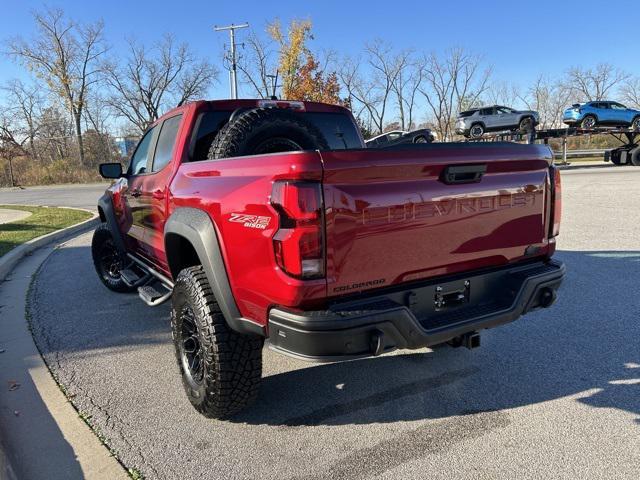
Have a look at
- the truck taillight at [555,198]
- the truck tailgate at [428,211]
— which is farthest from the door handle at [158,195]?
the truck taillight at [555,198]

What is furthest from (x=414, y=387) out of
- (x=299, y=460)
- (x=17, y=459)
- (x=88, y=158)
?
(x=88, y=158)

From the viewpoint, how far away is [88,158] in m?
46.1

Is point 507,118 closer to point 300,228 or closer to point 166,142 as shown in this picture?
point 166,142

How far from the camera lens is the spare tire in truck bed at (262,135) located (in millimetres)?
3078

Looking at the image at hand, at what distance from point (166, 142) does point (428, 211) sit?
251 centimetres

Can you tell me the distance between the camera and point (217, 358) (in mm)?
A: 2596

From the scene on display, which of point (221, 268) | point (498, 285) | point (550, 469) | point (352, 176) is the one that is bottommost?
point (550, 469)

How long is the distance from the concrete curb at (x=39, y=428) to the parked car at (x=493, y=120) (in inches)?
961

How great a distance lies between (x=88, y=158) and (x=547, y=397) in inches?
1987

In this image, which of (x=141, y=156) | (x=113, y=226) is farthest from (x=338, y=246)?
(x=113, y=226)

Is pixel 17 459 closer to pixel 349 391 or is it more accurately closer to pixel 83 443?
pixel 83 443

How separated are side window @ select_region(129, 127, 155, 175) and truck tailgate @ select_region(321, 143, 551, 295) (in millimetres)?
2932

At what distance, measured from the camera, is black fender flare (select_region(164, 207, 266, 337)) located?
98.6 inches

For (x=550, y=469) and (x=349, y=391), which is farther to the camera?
(x=349, y=391)
